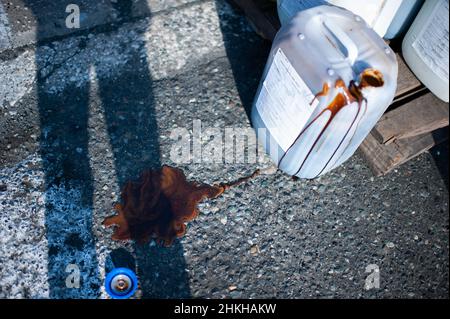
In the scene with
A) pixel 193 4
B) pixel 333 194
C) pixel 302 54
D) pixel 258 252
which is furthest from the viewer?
pixel 193 4

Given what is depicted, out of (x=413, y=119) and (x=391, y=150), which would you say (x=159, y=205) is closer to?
(x=391, y=150)

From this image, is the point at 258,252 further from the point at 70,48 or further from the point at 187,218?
the point at 70,48

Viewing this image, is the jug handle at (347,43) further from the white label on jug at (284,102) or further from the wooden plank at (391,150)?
the wooden plank at (391,150)

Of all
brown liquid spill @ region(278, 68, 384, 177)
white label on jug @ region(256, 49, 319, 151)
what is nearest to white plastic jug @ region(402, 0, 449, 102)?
brown liquid spill @ region(278, 68, 384, 177)

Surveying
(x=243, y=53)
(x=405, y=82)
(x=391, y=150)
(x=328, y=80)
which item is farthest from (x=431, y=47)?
(x=243, y=53)

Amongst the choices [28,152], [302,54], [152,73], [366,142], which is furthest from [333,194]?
[28,152]

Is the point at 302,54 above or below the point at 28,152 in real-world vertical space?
above

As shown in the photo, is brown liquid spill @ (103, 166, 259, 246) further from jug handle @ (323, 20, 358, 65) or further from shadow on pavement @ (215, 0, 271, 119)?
jug handle @ (323, 20, 358, 65)
